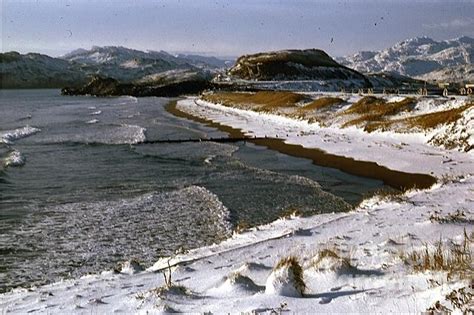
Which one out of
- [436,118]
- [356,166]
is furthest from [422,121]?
[356,166]

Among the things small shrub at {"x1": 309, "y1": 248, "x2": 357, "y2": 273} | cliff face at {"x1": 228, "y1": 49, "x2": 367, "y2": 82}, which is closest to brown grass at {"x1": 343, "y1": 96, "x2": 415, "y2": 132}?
small shrub at {"x1": 309, "y1": 248, "x2": 357, "y2": 273}

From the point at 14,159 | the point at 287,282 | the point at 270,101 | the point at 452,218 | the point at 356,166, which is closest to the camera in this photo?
the point at 287,282

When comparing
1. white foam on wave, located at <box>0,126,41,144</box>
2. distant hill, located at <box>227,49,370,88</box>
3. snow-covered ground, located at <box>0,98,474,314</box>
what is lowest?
white foam on wave, located at <box>0,126,41,144</box>

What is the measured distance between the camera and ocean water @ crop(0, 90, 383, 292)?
12234mm

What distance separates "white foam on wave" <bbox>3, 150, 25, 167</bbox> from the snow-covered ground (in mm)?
19112

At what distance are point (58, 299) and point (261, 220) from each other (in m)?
7.35

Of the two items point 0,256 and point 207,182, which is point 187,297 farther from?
point 207,182

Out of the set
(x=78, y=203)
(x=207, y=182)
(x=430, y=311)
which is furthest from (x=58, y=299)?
(x=207, y=182)

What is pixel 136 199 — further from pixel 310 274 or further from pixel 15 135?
pixel 15 135

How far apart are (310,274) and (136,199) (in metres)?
11.5

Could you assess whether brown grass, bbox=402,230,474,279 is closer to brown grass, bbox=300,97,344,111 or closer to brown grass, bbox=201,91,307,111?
brown grass, bbox=300,97,344,111

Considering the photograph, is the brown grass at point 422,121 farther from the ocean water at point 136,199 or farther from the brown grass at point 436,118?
the ocean water at point 136,199

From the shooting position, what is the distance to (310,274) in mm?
7348

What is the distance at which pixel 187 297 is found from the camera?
7195 mm
